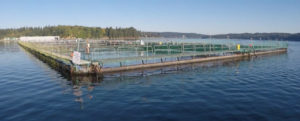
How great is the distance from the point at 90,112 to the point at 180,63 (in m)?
21.5

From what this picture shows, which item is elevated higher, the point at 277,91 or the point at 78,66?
the point at 78,66

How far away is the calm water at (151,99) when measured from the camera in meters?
11.8

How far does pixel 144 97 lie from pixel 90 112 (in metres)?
4.43

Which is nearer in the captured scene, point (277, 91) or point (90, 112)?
point (90, 112)

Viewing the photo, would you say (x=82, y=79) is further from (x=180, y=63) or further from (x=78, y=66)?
(x=180, y=63)

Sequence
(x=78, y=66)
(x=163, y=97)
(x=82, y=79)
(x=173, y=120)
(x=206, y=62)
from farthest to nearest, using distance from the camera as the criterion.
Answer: (x=206, y=62)
(x=78, y=66)
(x=82, y=79)
(x=163, y=97)
(x=173, y=120)

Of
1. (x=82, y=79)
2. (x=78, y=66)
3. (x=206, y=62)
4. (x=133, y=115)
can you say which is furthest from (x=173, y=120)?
(x=206, y=62)

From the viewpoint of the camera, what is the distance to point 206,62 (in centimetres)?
3534

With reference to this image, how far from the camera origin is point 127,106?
13.2 metres

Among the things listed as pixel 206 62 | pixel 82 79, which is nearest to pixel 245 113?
pixel 82 79

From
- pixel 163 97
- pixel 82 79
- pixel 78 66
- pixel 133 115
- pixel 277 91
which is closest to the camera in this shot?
pixel 133 115

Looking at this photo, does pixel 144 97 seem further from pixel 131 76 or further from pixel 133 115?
pixel 131 76

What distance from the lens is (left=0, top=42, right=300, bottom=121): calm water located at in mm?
11789

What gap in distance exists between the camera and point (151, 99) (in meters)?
14.8
